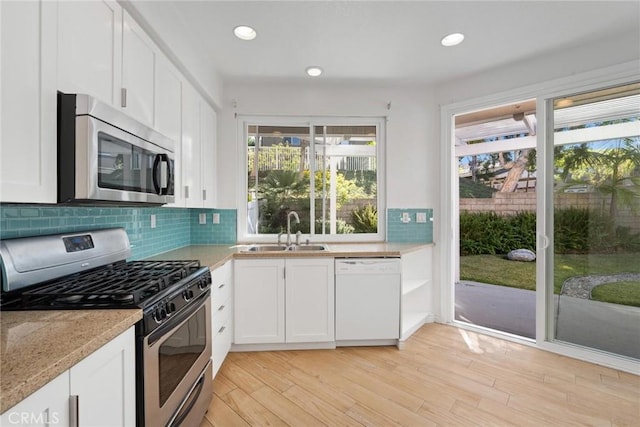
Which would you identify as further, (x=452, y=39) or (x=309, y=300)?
(x=309, y=300)

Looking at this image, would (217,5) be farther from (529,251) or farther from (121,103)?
(529,251)

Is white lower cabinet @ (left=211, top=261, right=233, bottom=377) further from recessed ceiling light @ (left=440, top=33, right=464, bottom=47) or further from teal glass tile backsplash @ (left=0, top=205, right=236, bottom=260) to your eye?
recessed ceiling light @ (left=440, top=33, right=464, bottom=47)

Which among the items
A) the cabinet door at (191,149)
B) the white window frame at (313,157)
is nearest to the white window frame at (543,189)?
the white window frame at (313,157)

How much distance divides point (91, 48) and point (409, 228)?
114 inches

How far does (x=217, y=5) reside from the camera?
1.91m

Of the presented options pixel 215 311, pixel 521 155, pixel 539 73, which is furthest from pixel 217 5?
pixel 521 155

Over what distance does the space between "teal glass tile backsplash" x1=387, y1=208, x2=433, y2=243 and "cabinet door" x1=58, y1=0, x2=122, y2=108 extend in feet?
8.47

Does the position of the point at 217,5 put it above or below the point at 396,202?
above

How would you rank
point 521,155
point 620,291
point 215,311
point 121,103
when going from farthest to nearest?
point 521,155
point 620,291
point 215,311
point 121,103

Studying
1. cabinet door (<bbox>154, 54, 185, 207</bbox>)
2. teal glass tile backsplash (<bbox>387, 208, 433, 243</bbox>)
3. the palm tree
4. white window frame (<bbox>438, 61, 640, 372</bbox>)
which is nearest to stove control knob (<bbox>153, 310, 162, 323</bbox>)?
cabinet door (<bbox>154, 54, 185, 207</bbox>)

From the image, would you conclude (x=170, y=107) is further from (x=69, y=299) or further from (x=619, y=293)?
(x=619, y=293)

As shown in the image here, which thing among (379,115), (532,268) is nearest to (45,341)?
(379,115)

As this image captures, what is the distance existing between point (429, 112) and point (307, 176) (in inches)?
58.8

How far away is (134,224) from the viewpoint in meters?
2.05
